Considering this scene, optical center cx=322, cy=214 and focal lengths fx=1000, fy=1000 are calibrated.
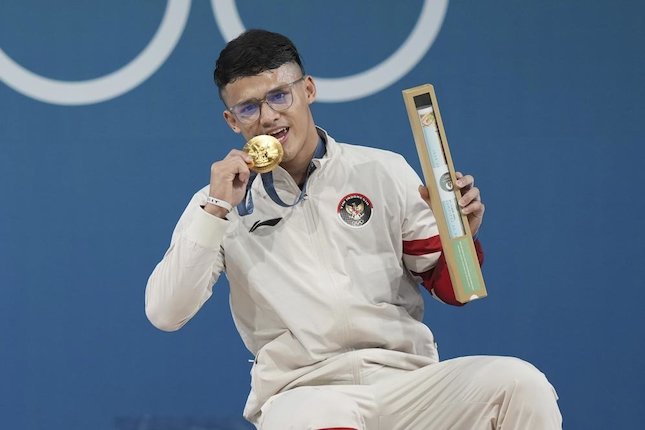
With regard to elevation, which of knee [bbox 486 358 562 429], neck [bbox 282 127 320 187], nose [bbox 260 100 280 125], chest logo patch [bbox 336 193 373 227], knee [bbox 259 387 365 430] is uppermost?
nose [bbox 260 100 280 125]

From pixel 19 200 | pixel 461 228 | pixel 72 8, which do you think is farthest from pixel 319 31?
pixel 461 228

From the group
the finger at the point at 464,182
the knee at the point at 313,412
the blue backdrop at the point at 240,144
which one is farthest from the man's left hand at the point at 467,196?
the blue backdrop at the point at 240,144

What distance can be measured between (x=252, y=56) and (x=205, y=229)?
1.42 ft

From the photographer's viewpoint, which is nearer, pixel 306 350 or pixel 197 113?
pixel 306 350

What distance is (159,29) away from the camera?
311 centimetres

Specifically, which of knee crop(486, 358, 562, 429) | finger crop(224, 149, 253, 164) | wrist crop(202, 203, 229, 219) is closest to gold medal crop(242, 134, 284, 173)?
finger crop(224, 149, 253, 164)

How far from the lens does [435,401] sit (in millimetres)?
2039

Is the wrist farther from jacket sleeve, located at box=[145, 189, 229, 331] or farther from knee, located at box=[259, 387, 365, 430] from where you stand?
knee, located at box=[259, 387, 365, 430]

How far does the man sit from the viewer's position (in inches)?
81.8

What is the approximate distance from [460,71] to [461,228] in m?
1.17

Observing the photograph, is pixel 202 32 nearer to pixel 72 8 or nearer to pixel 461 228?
pixel 72 8

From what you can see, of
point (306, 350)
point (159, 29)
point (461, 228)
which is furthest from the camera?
point (159, 29)

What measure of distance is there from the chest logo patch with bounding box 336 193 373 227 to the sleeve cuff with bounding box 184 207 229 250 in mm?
325

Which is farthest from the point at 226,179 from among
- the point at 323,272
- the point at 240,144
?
the point at 240,144
